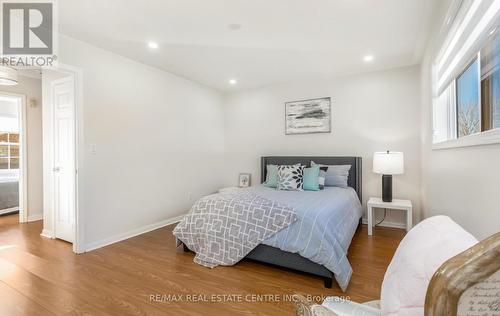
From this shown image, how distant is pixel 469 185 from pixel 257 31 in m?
2.25

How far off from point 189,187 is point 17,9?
3.01m

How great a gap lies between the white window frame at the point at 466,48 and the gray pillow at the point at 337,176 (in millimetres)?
1380

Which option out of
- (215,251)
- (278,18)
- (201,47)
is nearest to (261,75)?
(201,47)

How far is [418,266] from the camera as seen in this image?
744 mm

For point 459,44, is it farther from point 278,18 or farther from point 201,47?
point 201,47

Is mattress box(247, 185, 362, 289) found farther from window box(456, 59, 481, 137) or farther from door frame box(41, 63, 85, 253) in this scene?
door frame box(41, 63, 85, 253)

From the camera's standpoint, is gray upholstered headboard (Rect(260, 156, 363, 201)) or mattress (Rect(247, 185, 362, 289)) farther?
gray upholstered headboard (Rect(260, 156, 363, 201))

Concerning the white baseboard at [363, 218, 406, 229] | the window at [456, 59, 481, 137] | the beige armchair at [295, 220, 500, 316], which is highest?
the window at [456, 59, 481, 137]

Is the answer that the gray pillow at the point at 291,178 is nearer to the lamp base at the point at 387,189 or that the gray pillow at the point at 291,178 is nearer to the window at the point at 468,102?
the lamp base at the point at 387,189

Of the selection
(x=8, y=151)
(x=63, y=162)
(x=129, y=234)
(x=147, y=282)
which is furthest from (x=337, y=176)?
(x=8, y=151)

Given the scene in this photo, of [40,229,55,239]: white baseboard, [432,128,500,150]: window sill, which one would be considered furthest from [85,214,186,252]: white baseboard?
[432,128,500,150]: window sill

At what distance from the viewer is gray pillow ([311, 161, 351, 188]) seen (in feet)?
11.9

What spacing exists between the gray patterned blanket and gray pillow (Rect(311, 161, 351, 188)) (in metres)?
1.58

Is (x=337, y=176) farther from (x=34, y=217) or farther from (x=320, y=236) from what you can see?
(x=34, y=217)
